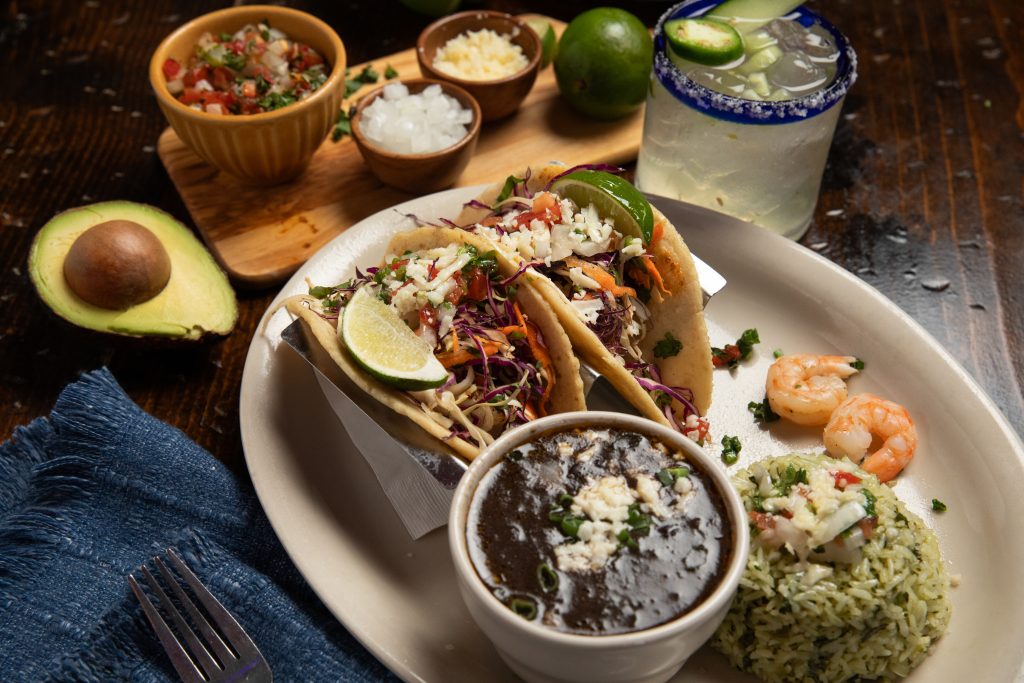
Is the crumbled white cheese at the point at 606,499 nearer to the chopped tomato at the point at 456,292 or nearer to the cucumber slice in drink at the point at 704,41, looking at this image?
the chopped tomato at the point at 456,292

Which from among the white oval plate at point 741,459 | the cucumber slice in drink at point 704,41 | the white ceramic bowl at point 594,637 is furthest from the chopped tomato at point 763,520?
the cucumber slice in drink at point 704,41

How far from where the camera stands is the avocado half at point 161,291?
3719 millimetres

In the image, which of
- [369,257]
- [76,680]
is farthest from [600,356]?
[76,680]

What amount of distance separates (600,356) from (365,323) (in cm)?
81

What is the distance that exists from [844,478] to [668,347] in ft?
2.90

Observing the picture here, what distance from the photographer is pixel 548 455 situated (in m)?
2.81

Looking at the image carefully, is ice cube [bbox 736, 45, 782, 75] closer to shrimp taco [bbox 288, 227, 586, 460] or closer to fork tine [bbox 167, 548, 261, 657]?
shrimp taco [bbox 288, 227, 586, 460]

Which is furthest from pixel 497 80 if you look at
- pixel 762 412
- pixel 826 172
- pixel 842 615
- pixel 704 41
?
pixel 842 615

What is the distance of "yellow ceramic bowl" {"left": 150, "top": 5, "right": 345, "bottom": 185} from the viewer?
4.16m

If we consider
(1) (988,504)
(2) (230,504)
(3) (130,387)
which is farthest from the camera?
(3) (130,387)

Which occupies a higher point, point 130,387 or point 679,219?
point 679,219

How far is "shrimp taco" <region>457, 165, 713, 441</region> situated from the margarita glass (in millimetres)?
627

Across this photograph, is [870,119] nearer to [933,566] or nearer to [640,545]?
[933,566]

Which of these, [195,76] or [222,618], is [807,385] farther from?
[195,76]
